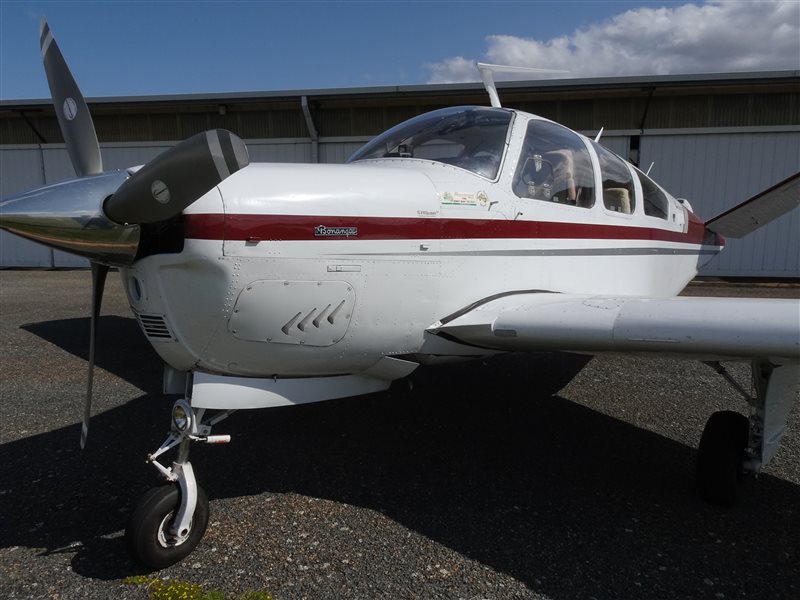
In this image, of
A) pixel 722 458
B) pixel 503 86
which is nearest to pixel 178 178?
pixel 722 458

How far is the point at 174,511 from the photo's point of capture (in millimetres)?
2639

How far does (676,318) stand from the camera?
2586mm

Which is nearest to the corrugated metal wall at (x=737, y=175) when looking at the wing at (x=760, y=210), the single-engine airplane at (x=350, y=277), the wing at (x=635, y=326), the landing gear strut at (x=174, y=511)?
the wing at (x=760, y=210)

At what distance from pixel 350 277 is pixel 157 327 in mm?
882

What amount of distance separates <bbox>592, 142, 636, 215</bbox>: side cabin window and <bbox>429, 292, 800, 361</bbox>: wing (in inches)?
51.5

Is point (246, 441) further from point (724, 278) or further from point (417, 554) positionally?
point (724, 278)

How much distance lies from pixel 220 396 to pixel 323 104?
40.2ft

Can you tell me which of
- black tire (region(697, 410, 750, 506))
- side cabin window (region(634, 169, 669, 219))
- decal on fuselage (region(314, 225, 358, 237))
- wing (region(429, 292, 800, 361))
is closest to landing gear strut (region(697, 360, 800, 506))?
black tire (region(697, 410, 750, 506))

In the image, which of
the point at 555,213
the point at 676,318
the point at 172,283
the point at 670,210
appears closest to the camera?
the point at 172,283

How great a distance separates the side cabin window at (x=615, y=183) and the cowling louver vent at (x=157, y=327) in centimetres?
306

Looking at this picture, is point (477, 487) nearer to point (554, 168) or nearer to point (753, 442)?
→ point (753, 442)

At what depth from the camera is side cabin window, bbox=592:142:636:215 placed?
13.8ft

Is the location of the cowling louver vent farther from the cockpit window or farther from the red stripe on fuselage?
the cockpit window

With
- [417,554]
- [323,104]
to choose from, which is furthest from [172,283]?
[323,104]
